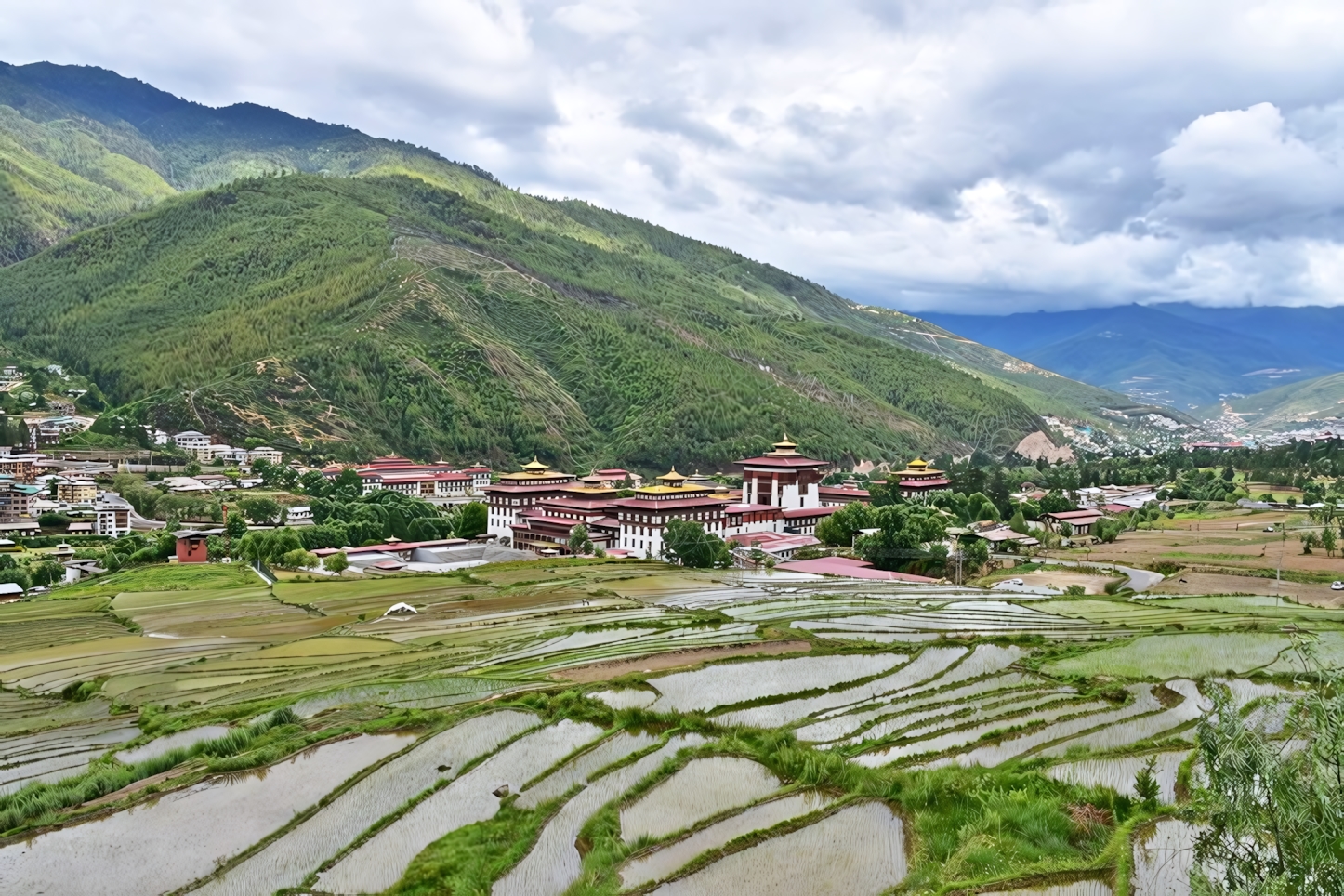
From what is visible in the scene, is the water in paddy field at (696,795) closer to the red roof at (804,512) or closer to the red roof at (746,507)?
the red roof at (746,507)

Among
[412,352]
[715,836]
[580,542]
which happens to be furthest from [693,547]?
[412,352]

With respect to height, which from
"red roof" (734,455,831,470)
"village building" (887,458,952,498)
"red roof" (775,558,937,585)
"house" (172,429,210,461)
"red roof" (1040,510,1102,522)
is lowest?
"red roof" (775,558,937,585)

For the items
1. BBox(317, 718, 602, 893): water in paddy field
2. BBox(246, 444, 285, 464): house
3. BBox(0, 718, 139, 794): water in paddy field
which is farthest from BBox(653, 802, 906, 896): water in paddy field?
BBox(246, 444, 285, 464): house

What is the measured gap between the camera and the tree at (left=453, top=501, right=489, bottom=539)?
7094cm

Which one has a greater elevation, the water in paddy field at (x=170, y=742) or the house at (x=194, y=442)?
the house at (x=194, y=442)

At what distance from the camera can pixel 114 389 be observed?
425 feet

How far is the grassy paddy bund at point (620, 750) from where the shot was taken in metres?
13.6

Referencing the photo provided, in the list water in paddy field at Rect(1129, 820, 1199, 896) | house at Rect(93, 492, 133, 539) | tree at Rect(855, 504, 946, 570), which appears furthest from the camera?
house at Rect(93, 492, 133, 539)

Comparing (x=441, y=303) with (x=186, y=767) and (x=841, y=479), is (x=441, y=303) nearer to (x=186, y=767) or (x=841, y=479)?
(x=841, y=479)

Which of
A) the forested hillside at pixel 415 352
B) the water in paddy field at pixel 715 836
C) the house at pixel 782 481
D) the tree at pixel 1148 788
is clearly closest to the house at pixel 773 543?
the house at pixel 782 481

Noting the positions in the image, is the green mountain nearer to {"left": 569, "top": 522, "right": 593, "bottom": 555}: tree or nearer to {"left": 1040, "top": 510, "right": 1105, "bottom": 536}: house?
{"left": 1040, "top": 510, "right": 1105, "bottom": 536}: house

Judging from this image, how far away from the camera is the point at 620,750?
721 inches

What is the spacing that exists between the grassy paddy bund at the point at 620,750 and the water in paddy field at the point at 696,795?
0.06 metres

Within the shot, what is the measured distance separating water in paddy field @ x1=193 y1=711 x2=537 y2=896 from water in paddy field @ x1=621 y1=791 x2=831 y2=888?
4.42m
